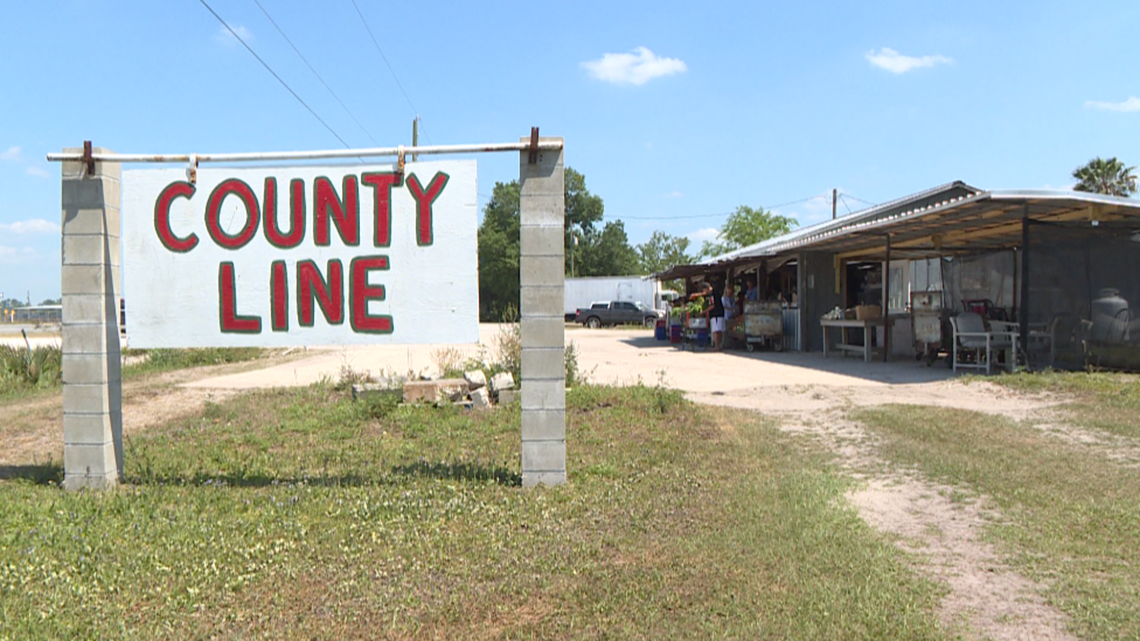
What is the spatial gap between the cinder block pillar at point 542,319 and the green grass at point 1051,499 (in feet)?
9.27

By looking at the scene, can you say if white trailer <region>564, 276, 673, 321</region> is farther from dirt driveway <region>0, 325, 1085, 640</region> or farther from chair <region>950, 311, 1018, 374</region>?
chair <region>950, 311, 1018, 374</region>

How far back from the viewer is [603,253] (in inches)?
2544

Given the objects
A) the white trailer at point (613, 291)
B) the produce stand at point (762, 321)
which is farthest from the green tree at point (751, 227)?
the produce stand at point (762, 321)

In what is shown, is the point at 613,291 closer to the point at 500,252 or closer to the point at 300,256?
the point at 500,252

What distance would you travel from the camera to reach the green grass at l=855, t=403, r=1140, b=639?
11.9ft

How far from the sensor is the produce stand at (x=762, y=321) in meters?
19.7

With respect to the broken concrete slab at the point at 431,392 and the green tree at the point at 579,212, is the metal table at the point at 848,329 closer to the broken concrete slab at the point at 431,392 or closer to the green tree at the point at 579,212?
the broken concrete slab at the point at 431,392

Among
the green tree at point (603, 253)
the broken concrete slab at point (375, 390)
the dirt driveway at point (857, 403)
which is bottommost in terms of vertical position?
the dirt driveway at point (857, 403)

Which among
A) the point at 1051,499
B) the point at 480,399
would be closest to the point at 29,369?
the point at 480,399

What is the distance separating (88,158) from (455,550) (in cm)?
390

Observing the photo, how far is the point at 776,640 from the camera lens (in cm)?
321

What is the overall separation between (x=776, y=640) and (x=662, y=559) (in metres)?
0.99

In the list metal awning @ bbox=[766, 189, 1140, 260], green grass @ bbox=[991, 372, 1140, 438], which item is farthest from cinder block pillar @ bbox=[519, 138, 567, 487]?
metal awning @ bbox=[766, 189, 1140, 260]

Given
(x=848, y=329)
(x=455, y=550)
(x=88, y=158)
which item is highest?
(x=88, y=158)
